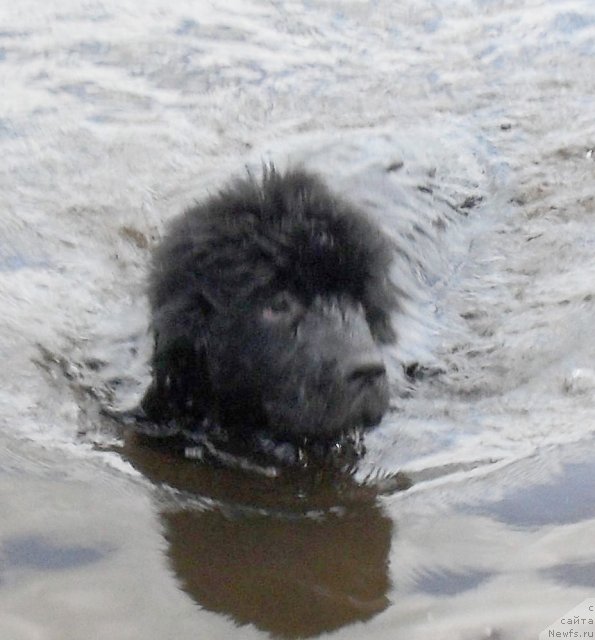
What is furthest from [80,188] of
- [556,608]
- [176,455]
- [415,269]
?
[556,608]

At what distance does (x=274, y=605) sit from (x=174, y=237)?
4.41 feet

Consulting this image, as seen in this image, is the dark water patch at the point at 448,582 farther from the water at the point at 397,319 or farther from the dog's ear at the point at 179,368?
the dog's ear at the point at 179,368

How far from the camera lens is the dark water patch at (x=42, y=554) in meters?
3.00

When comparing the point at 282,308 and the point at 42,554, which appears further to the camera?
the point at 282,308

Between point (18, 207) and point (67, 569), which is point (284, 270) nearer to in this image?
point (67, 569)

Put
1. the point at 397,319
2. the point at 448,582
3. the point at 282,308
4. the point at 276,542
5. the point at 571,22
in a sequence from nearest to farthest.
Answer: the point at 448,582 < the point at 276,542 < the point at 282,308 < the point at 397,319 < the point at 571,22

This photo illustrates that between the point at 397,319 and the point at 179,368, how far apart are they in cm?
104

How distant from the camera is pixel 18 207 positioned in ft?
17.4

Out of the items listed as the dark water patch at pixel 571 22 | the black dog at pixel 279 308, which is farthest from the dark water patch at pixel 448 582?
the dark water patch at pixel 571 22

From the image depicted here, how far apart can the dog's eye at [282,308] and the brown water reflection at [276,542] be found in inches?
22.5

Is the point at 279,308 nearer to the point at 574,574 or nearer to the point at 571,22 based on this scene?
the point at 574,574

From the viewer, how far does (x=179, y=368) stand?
3.63 meters

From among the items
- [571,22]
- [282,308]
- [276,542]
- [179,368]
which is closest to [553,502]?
Answer: [276,542]

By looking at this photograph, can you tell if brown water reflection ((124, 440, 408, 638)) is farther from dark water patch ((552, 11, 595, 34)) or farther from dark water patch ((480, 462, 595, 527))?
dark water patch ((552, 11, 595, 34))
